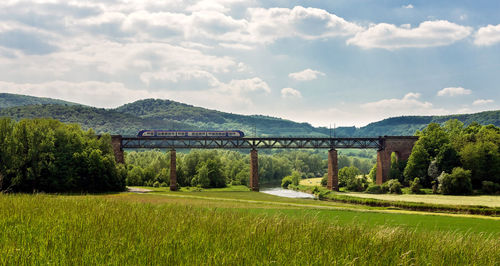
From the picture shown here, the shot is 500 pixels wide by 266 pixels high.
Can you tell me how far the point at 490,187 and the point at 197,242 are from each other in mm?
82307

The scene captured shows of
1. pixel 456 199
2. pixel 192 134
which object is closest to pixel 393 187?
pixel 456 199

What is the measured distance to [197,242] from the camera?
794 cm

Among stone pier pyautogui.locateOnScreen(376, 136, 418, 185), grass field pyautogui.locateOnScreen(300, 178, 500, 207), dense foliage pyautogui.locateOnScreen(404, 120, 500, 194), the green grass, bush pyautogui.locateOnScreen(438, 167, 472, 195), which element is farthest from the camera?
stone pier pyautogui.locateOnScreen(376, 136, 418, 185)

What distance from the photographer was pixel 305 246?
829 cm

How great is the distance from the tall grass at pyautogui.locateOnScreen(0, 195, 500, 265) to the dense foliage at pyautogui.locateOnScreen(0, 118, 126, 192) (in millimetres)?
48719

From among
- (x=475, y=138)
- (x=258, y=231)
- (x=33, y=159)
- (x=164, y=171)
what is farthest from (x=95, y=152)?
(x=475, y=138)

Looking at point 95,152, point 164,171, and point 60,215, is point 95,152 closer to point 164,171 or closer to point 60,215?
point 164,171

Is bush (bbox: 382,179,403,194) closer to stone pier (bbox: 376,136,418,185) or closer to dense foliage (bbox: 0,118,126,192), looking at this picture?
stone pier (bbox: 376,136,418,185)

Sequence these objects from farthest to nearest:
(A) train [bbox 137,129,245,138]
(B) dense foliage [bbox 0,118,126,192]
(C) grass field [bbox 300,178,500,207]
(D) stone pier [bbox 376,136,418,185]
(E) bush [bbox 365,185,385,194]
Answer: (D) stone pier [bbox 376,136,418,185]
(A) train [bbox 137,129,245,138]
(E) bush [bbox 365,185,385,194]
(C) grass field [bbox 300,178,500,207]
(B) dense foliage [bbox 0,118,126,192]

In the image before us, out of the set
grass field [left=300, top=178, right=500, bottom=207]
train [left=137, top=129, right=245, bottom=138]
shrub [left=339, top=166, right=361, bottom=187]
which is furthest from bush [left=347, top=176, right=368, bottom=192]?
train [left=137, top=129, right=245, bottom=138]

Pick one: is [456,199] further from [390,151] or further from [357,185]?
[357,185]

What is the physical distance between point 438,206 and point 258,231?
173 feet

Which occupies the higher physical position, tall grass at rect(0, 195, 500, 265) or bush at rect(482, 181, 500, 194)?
tall grass at rect(0, 195, 500, 265)

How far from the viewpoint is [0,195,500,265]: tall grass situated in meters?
6.91
